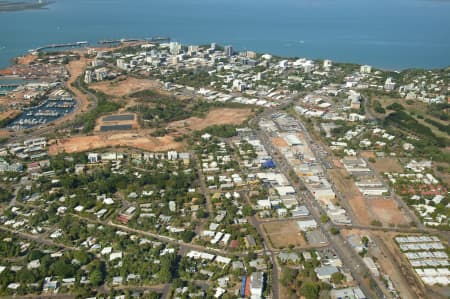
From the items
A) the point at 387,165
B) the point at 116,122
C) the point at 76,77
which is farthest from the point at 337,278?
the point at 76,77

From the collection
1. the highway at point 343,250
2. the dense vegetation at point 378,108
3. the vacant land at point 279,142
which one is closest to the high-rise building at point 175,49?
the dense vegetation at point 378,108

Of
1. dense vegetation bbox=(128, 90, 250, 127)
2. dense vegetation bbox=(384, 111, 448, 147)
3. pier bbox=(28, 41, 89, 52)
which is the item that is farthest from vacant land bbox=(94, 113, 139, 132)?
pier bbox=(28, 41, 89, 52)

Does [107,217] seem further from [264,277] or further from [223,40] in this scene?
Result: [223,40]

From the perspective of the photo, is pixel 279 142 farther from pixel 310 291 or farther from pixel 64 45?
pixel 64 45

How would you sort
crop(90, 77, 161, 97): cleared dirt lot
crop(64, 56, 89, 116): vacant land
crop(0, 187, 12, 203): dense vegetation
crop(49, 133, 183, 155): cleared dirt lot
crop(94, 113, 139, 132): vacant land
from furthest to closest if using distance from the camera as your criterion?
1. crop(90, 77, 161, 97): cleared dirt lot
2. crop(64, 56, 89, 116): vacant land
3. crop(94, 113, 139, 132): vacant land
4. crop(49, 133, 183, 155): cleared dirt lot
5. crop(0, 187, 12, 203): dense vegetation

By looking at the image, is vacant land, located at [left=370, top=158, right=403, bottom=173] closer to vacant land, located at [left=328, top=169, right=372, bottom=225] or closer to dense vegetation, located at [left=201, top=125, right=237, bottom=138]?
vacant land, located at [left=328, top=169, right=372, bottom=225]

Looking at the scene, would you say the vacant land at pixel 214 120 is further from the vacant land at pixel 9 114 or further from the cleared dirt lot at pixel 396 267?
the cleared dirt lot at pixel 396 267

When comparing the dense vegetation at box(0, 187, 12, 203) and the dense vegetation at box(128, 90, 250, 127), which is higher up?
the dense vegetation at box(128, 90, 250, 127)
